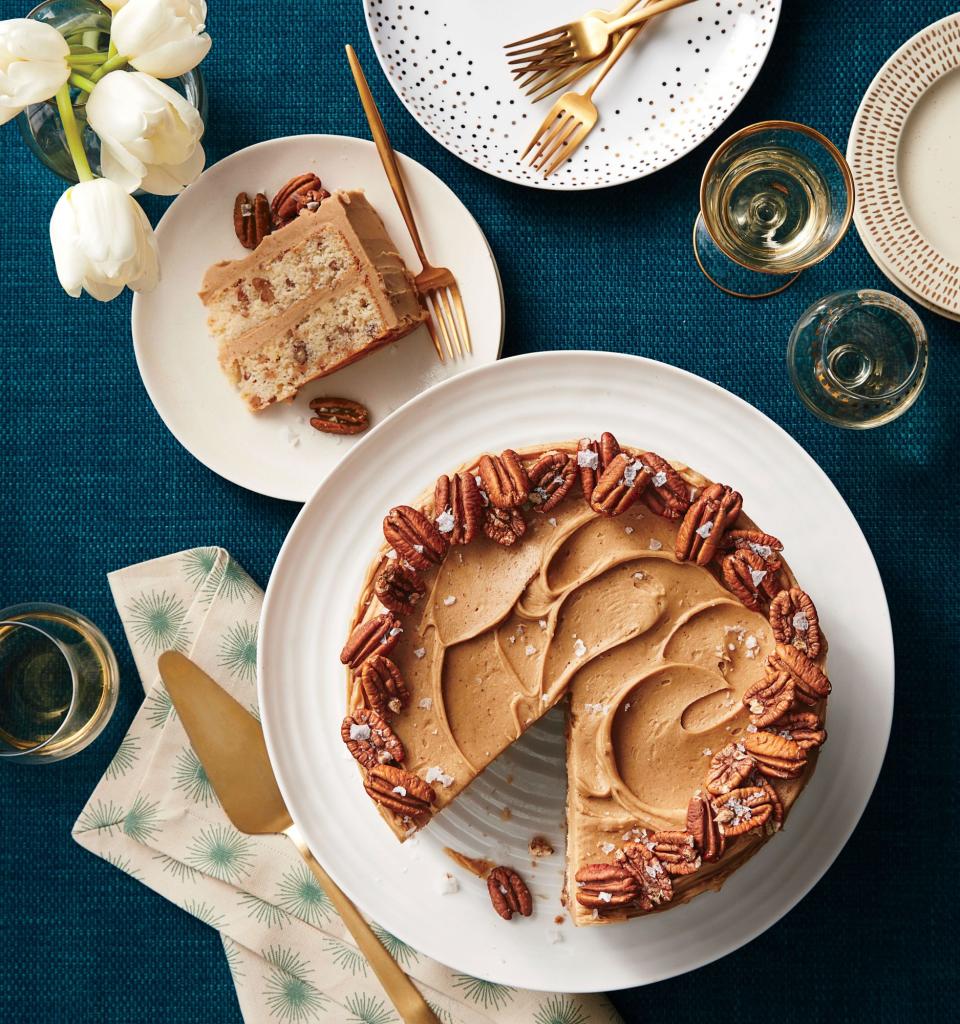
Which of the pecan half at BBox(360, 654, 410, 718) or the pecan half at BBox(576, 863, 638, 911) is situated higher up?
the pecan half at BBox(360, 654, 410, 718)

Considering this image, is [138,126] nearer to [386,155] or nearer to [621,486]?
[386,155]

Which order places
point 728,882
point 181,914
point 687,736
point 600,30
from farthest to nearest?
point 181,914
point 600,30
point 728,882
point 687,736

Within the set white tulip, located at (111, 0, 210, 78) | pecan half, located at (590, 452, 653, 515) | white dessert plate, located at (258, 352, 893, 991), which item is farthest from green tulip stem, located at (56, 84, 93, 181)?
pecan half, located at (590, 452, 653, 515)

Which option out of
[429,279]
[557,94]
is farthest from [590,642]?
[557,94]

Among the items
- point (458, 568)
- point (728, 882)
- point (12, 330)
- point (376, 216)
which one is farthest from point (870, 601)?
point (12, 330)

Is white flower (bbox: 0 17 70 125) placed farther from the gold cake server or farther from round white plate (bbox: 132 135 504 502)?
the gold cake server

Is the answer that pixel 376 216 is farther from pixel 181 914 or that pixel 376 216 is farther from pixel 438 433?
pixel 181 914
